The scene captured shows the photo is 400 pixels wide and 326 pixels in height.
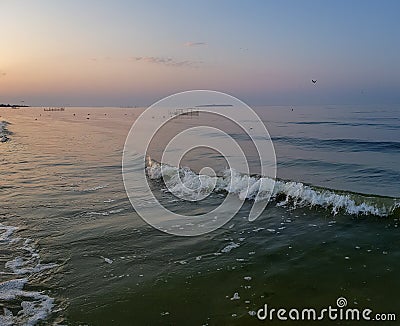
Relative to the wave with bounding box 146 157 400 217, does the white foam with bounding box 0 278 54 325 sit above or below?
below

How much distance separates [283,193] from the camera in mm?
12727

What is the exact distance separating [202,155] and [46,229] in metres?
16.6

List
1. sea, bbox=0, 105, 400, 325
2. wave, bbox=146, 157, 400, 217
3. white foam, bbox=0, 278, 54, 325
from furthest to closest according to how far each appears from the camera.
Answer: wave, bbox=146, 157, 400, 217
sea, bbox=0, 105, 400, 325
white foam, bbox=0, 278, 54, 325

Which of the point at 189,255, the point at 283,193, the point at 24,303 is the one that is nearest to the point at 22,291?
the point at 24,303

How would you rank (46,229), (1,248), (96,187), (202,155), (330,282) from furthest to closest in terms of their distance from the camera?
(202,155), (96,187), (46,229), (1,248), (330,282)

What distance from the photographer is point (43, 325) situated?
495cm

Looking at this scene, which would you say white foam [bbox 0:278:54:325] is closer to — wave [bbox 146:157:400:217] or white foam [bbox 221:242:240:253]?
white foam [bbox 221:242:240:253]

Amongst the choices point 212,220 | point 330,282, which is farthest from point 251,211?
point 330,282

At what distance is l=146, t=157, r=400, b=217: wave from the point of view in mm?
10844

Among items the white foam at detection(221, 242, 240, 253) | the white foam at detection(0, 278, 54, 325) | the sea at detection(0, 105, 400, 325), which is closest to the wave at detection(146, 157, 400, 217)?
the sea at detection(0, 105, 400, 325)

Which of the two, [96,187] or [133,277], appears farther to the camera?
[96,187]

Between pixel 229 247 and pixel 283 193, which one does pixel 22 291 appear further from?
pixel 283 193

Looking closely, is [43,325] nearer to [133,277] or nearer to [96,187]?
[133,277]

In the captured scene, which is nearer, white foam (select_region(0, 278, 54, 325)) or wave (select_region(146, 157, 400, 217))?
white foam (select_region(0, 278, 54, 325))
